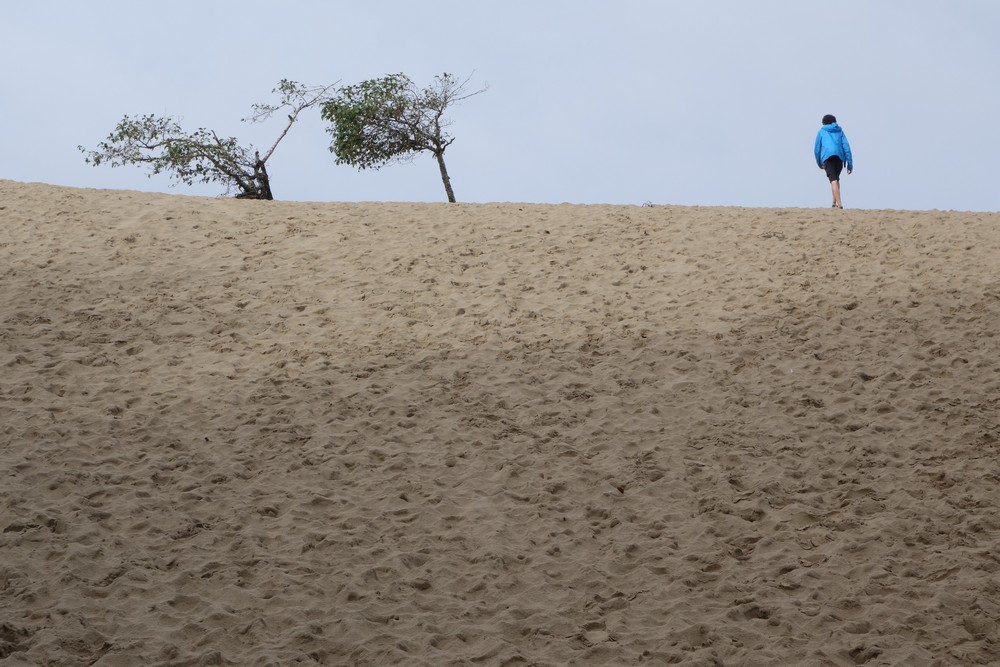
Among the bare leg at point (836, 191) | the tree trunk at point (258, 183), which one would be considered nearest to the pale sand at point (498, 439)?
the bare leg at point (836, 191)

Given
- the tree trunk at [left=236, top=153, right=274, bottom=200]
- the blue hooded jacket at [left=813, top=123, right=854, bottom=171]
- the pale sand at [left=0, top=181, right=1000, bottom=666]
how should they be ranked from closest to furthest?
the pale sand at [left=0, top=181, right=1000, bottom=666]
the blue hooded jacket at [left=813, top=123, right=854, bottom=171]
the tree trunk at [left=236, top=153, right=274, bottom=200]

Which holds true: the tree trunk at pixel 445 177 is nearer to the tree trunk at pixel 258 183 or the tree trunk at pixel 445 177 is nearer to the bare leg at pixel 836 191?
the tree trunk at pixel 258 183

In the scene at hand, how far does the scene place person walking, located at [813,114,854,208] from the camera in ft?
52.3

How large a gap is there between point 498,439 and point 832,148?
30.3ft

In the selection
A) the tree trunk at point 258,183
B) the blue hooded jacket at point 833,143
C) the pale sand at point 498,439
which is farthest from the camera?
the tree trunk at point 258,183

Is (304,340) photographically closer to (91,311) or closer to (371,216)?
(91,311)

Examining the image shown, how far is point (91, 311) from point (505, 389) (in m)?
5.34

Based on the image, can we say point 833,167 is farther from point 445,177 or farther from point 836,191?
point 445,177

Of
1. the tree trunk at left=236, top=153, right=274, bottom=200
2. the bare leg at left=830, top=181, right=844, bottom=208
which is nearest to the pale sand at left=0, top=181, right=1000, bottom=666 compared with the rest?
the bare leg at left=830, top=181, right=844, bottom=208

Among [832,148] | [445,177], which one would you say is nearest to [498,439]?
[832,148]

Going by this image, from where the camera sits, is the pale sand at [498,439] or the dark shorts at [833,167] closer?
the pale sand at [498,439]

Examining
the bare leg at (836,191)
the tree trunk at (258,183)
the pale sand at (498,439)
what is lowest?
the pale sand at (498,439)

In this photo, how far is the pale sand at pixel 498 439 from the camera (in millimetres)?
6695

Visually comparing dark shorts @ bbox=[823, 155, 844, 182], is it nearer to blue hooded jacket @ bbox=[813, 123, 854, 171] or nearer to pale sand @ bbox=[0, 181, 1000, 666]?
blue hooded jacket @ bbox=[813, 123, 854, 171]
